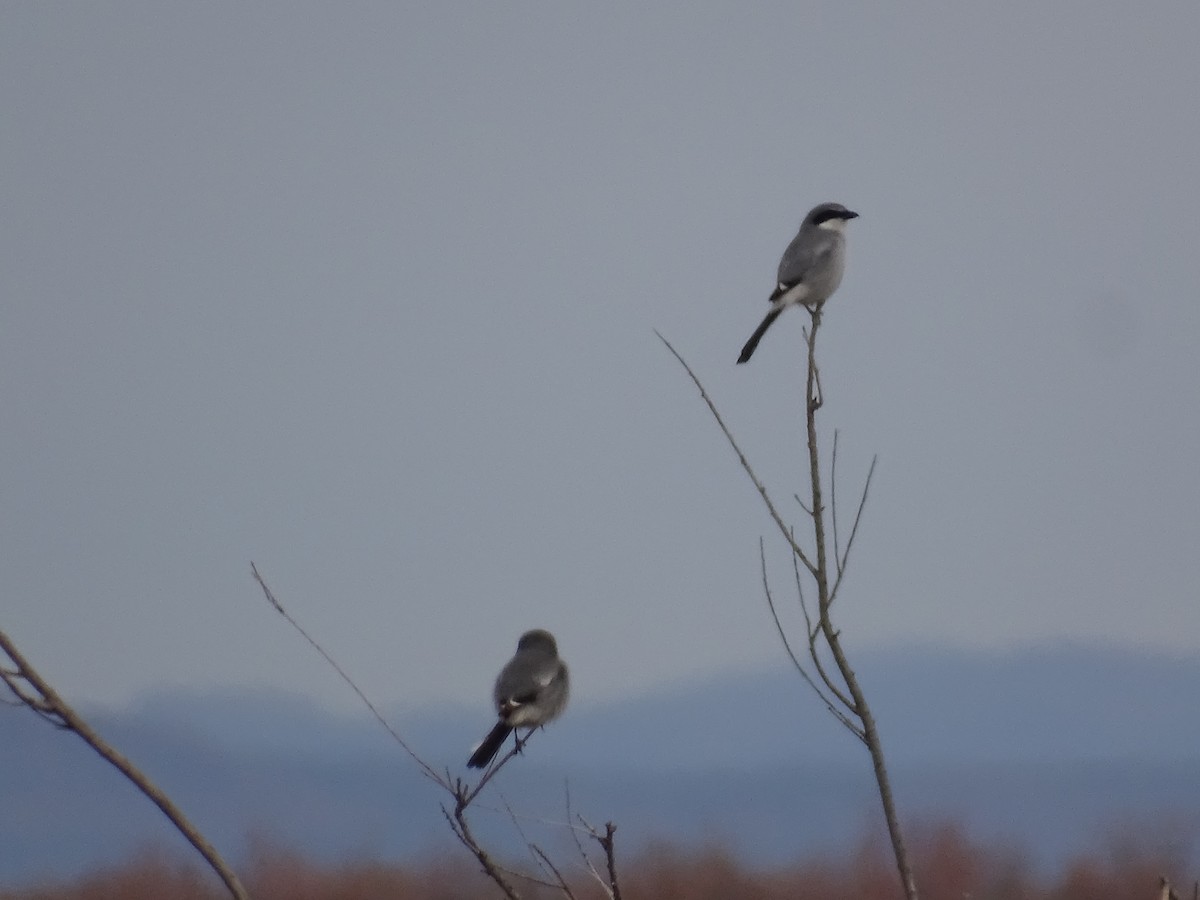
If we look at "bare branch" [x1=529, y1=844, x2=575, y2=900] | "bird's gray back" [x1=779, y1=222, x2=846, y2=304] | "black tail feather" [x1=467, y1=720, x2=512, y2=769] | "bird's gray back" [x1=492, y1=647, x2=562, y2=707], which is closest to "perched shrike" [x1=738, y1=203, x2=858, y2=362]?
"bird's gray back" [x1=779, y1=222, x2=846, y2=304]

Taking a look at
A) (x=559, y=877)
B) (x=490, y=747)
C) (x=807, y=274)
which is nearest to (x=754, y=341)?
(x=807, y=274)

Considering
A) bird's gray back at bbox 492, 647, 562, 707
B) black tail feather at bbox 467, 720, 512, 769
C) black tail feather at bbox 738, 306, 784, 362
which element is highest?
black tail feather at bbox 738, 306, 784, 362

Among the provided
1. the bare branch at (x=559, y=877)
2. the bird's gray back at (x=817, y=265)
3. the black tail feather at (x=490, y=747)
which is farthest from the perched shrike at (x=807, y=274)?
the bare branch at (x=559, y=877)

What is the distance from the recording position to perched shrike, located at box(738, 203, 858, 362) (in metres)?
5.18

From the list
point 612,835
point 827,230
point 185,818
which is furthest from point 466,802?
point 827,230

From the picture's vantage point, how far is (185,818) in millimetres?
1034

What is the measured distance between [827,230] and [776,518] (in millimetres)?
3918

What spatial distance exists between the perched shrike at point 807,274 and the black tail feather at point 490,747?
189 centimetres

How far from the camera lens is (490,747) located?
12.5ft

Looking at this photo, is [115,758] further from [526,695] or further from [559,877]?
[526,695]

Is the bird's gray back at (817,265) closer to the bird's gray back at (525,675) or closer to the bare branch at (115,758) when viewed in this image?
the bird's gray back at (525,675)

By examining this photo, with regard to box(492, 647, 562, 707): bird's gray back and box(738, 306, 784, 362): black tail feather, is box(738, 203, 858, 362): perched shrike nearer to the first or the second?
box(738, 306, 784, 362): black tail feather

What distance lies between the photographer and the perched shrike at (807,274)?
5.18 meters

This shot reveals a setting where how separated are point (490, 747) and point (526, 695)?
6.9 inches
